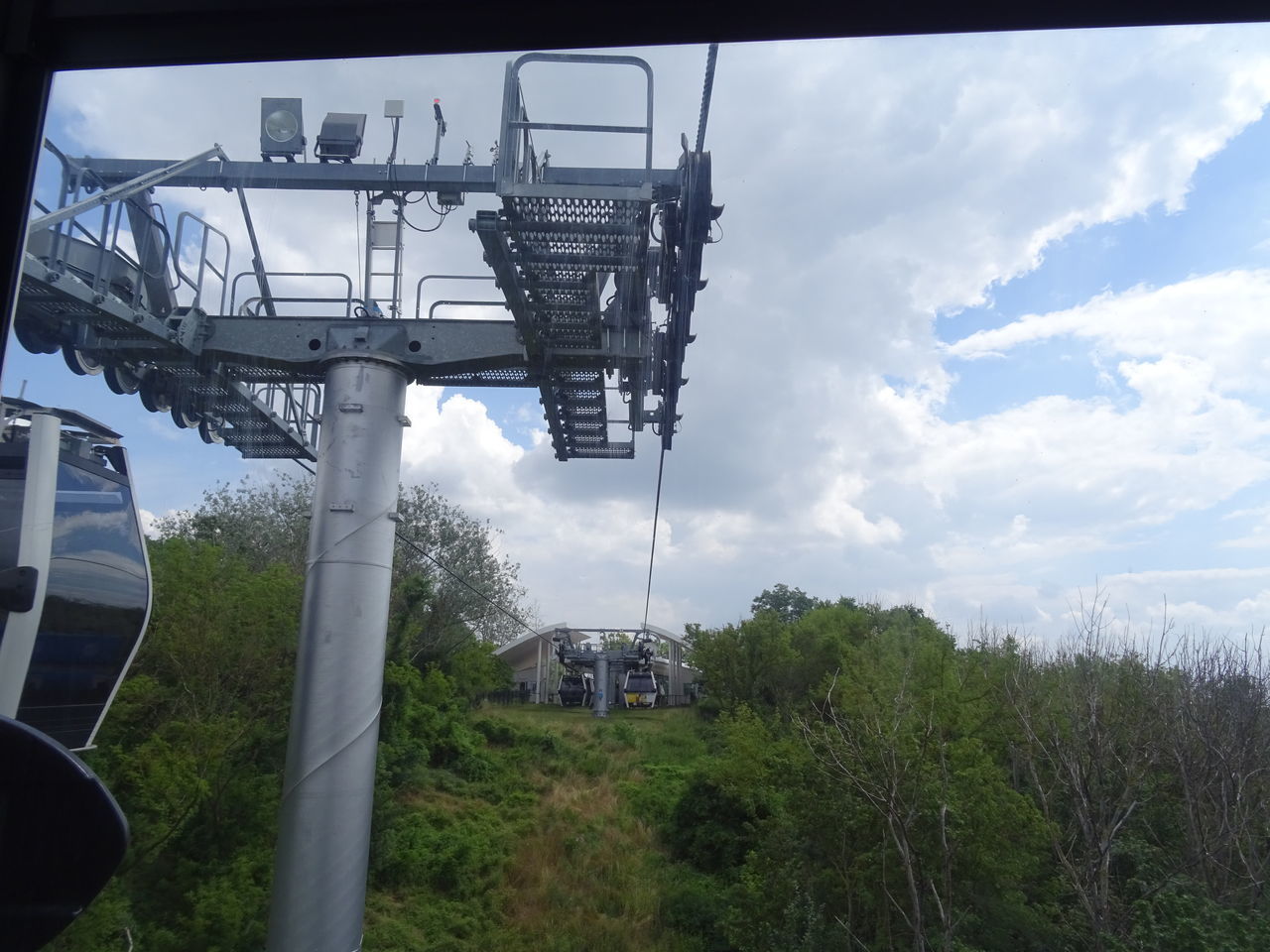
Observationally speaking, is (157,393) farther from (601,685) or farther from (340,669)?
(601,685)

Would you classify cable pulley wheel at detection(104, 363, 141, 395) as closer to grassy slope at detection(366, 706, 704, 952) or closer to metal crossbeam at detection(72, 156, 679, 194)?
metal crossbeam at detection(72, 156, 679, 194)

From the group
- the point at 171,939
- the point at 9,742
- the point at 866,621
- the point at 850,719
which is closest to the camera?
the point at 9,742

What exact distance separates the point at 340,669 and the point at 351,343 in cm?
166

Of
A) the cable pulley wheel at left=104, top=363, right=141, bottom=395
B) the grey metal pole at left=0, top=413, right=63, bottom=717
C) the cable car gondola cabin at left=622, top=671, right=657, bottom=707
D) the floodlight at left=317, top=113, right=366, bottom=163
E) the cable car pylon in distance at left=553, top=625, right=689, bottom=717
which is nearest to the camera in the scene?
the grey metal pole at left=0, top=413, right=63, bottom=717

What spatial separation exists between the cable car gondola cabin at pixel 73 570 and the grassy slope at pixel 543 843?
129 inches

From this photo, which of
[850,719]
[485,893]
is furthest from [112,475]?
[485,893]

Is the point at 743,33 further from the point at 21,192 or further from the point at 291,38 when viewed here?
the point at 21,192

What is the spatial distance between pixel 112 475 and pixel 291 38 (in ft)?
7.44

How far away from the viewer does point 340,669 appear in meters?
4.37

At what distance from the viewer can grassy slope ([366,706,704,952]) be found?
6.37m

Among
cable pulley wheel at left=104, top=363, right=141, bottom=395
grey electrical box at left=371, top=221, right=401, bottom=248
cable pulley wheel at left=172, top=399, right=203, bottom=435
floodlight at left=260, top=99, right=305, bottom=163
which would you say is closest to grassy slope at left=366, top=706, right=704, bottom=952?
cable pulley wheel at left=172, top=399, right=203, bottom=435

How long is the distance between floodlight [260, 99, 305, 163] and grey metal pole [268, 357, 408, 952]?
1271 mm

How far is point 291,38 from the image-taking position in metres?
1.61

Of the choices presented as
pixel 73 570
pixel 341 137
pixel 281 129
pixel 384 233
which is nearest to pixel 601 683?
pixel 384 233
